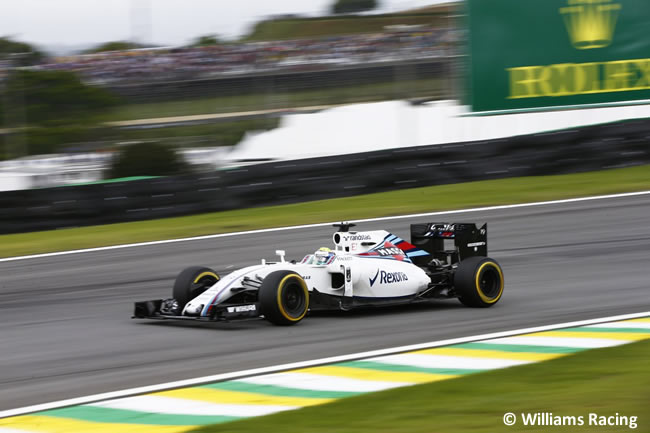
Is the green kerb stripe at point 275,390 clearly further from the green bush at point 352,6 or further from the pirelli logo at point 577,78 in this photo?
the green bush at point 352,6

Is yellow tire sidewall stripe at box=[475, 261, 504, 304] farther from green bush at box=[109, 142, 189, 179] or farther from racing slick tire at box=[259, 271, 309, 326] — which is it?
green bush at box=[109, 142, 189, 179]

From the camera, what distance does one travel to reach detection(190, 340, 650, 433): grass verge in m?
5.06

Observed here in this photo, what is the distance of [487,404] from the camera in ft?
17.9

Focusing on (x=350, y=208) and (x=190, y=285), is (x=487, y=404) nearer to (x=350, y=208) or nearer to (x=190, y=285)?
(x=190, y=285)

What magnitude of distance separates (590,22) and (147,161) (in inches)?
385

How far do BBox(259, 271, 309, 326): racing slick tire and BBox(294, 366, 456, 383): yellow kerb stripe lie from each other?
1.43m

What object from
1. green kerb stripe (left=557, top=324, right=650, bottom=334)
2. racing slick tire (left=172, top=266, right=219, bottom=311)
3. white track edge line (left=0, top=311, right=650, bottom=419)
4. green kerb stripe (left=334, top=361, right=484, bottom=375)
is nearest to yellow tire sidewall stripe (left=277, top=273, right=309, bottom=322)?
racing slick tire (left=172, top=266, right=219, bottom=311)

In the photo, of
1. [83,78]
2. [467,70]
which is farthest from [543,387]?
[83,78]

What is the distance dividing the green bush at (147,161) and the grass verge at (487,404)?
11.8 m

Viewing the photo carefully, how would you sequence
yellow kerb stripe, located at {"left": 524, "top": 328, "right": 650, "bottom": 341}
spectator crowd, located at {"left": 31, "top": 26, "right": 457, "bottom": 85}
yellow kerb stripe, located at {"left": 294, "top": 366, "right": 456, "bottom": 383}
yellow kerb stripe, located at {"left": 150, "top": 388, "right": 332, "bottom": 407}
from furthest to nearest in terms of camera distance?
spectator crowd, located at {"left": 31, "top": 26, "right": 457, "bottom": 85}
yellow kerb stripe, located at {"left": 524, "top": 328, "right": 650, "bottom": 341}
yellow kerb stripe, located at {"left": 294, "top": 366, "right": 456, "bottom": 383}
yellow kerb stripe, located at {"left": 150, "top": 388, "right": 332, "bottom": 407}

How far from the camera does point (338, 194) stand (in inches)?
662

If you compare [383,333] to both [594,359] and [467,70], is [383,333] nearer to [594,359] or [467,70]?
[594,359]

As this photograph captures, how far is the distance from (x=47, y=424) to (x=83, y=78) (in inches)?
584

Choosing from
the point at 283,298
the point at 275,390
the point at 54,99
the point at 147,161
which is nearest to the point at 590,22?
the point at 147,161
